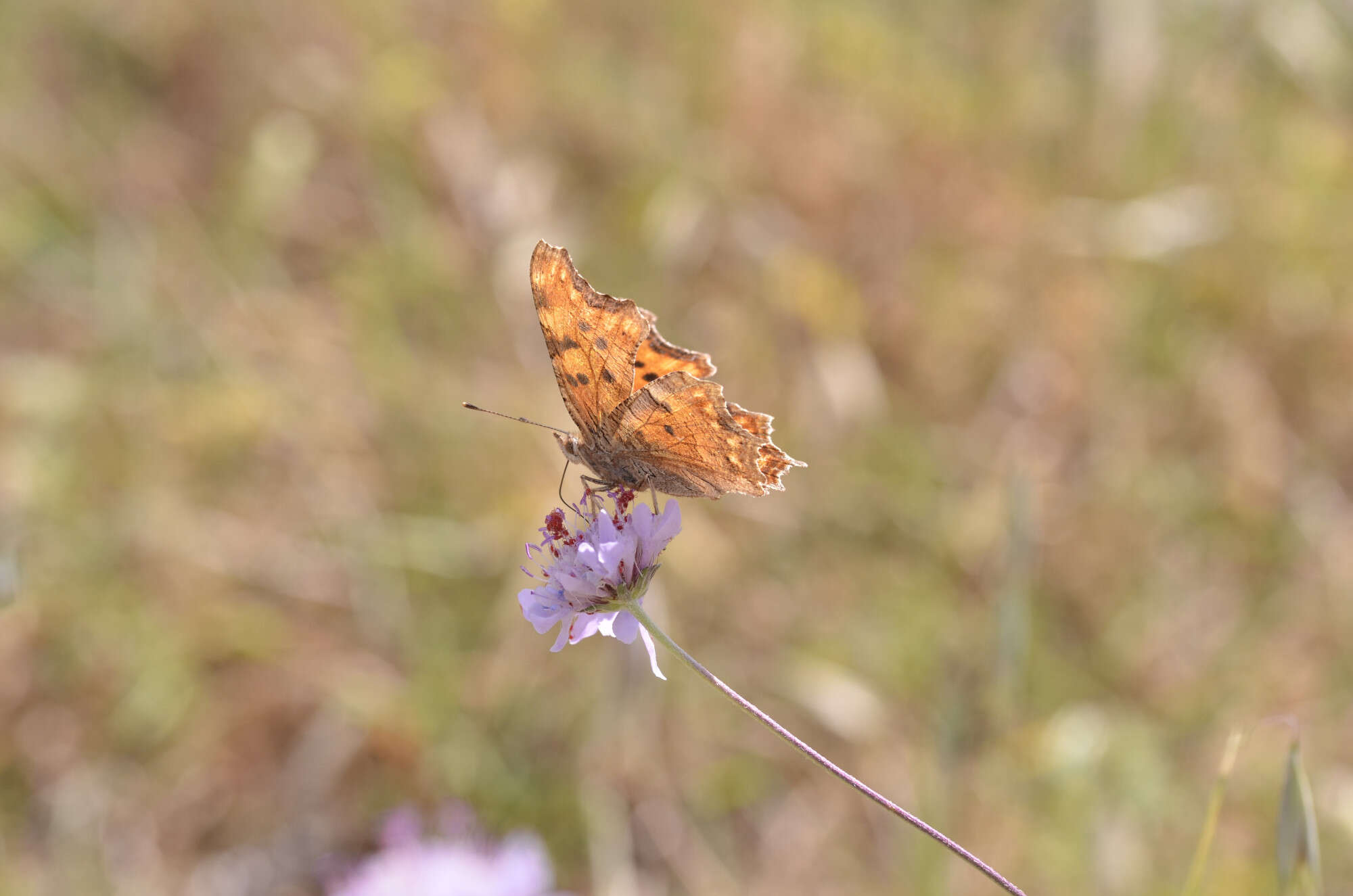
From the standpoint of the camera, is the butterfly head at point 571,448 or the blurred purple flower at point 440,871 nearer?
the butterfly head at point 571,448

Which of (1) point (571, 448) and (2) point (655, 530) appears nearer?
(2) point (655, 530)

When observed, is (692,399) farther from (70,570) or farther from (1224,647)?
(70,570)

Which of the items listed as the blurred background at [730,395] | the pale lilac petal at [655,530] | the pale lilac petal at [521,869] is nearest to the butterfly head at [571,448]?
the pale lilac petal at [655,530]

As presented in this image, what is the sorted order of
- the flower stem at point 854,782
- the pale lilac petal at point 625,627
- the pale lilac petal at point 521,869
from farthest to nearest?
the pale lilac petal at point 521,869, the pale lilac petal at point 625,627, the flower stem at point 854,782

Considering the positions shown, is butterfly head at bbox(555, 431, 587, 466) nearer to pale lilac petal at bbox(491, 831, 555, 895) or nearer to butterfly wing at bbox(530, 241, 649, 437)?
butterfly wing at bbox(530, 241, 649, 437)

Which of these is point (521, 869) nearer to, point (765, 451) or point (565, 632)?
point (565, 632)

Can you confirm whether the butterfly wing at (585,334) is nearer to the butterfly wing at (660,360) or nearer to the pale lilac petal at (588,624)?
the butterfly wing at (660,360)

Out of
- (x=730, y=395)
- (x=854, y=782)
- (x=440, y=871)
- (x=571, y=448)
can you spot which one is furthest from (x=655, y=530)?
(x=730, y=395)

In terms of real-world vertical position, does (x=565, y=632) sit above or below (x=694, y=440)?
below
